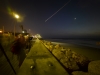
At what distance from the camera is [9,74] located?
803 centimetres

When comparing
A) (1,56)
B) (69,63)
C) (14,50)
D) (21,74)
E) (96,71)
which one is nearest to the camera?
(21,74)

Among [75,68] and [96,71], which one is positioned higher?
[96,71]

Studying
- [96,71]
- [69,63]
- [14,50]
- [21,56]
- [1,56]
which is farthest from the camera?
[1,56]

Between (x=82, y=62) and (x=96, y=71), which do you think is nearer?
(x=96, y=71)

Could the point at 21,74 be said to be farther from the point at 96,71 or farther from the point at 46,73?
the point at 96,71

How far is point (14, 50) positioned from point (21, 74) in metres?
3.25

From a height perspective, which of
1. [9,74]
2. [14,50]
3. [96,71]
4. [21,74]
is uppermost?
[14,50]

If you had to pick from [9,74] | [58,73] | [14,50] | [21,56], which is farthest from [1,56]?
[58,73]

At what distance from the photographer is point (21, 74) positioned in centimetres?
392

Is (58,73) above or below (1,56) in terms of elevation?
above

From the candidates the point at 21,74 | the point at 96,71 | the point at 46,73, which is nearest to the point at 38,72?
the point at 46,73

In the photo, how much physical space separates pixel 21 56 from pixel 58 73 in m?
4.68

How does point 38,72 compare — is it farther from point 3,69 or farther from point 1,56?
point 1,56

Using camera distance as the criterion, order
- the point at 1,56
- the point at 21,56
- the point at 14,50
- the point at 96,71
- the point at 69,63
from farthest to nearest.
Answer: the point at 1,56 < the point at 69,63 < the point at 21,56 < the point at 14,50 < the point at 96,71
